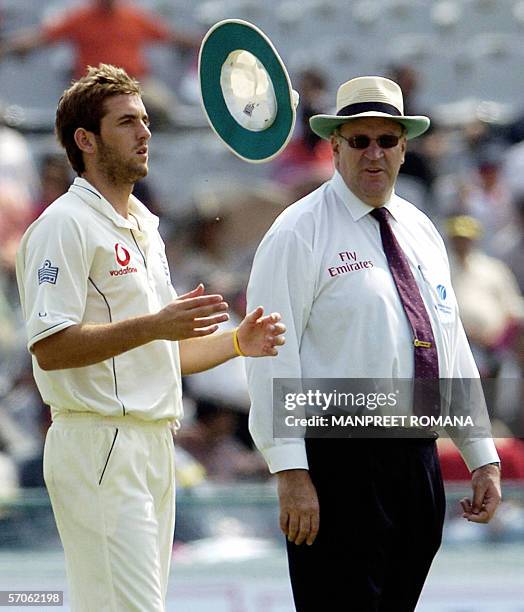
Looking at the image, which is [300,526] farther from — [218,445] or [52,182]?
[52,182]

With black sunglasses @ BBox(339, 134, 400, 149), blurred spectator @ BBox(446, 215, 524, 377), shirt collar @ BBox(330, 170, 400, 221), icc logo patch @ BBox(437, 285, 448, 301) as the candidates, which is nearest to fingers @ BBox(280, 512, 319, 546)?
icc logo patch @ BBox(437, 285, 448, 301)

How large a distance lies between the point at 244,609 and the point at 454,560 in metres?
0.88

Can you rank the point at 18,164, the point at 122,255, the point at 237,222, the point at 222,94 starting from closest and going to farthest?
the point at 122,255, the point at 222,94, the point at 18,164, the point at 237,222

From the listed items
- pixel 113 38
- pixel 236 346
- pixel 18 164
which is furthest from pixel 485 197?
pixel 236 346

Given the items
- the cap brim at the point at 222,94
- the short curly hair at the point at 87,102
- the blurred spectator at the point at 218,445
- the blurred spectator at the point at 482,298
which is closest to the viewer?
the short curly hair at the point at 87,102

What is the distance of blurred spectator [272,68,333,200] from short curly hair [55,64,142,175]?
14.7ft

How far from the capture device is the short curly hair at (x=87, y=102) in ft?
12.2

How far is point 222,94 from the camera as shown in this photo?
4.11 metres

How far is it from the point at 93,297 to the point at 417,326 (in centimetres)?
85

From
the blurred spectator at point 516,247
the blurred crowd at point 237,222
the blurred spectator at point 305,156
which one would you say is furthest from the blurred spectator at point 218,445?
the blurred spectator at point 516,247

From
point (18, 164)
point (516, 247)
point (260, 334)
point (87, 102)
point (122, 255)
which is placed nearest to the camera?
point (260, 334)

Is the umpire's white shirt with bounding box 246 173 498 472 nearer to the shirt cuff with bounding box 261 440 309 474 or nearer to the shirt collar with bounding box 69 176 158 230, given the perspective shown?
the shirt cuff with bounding box 261 440 309 474

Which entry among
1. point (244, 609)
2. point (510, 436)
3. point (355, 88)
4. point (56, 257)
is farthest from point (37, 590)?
point (510, 436)

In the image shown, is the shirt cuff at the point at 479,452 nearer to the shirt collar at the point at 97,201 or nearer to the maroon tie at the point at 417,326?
the maroon tie at the point at 417,326
